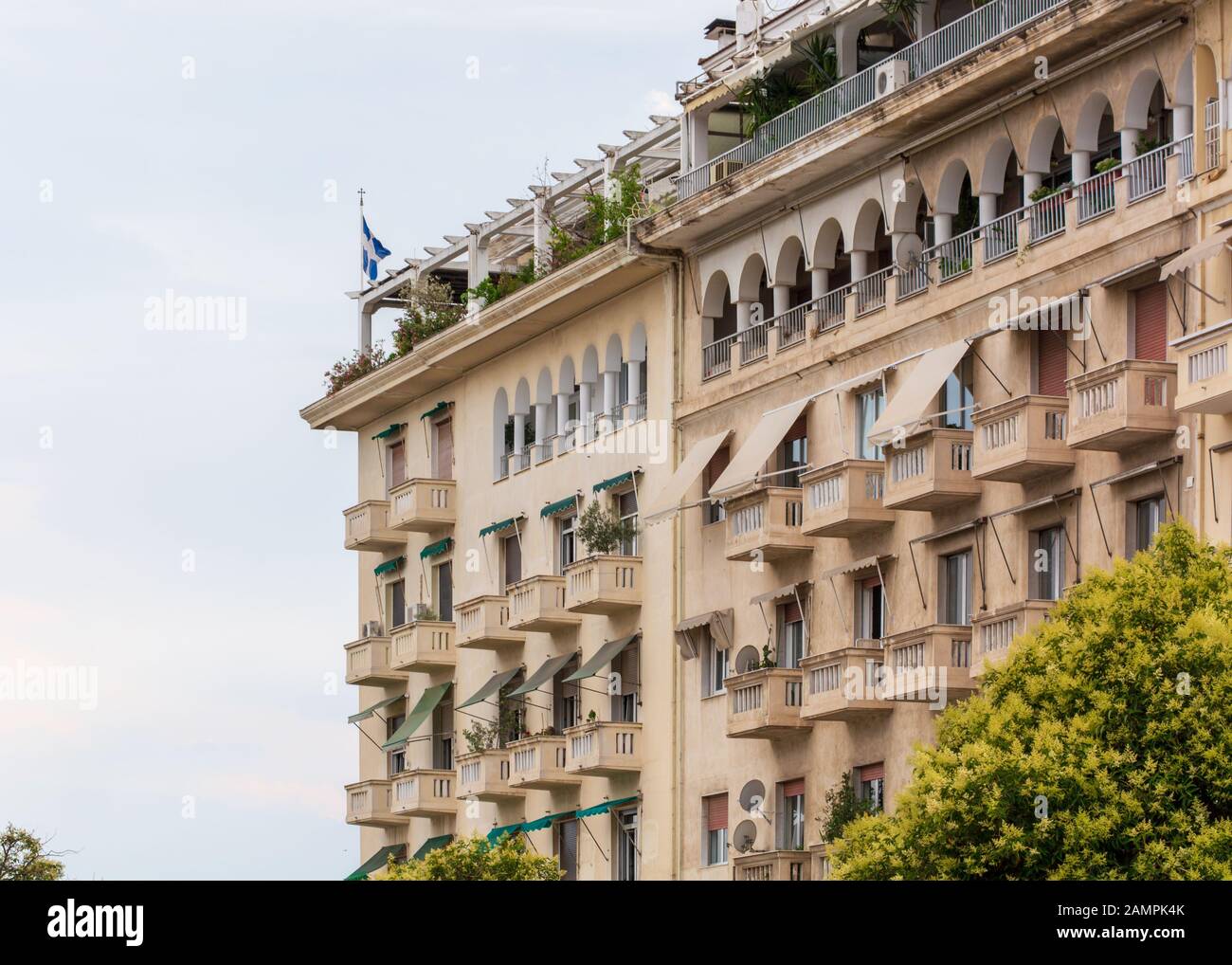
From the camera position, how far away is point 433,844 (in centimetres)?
5650

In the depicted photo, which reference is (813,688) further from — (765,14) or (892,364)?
(765,14)

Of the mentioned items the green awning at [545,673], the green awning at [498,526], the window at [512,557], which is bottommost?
the green awning at [545,673]

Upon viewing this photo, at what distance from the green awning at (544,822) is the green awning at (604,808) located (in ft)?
2.74

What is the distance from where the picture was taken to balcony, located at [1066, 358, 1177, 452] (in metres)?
33.8

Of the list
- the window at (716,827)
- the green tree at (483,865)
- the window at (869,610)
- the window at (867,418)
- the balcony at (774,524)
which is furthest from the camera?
the green tree at (483,865)

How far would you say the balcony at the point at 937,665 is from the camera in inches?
1478

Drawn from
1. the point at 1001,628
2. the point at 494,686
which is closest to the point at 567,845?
the point at 494,686

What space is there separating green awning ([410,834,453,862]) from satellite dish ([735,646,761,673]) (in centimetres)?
1307

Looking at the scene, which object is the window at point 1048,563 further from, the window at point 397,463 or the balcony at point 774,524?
the window at point 397,463

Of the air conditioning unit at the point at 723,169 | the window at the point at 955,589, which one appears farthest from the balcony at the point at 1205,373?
the air conditioning unit at the point at 723,169

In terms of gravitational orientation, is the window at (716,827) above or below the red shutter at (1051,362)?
below

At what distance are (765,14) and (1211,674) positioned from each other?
21.9 meters

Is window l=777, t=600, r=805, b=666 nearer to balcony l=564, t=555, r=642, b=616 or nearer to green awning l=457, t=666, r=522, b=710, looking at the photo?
balcony l=564, t=555, r=642, b=616

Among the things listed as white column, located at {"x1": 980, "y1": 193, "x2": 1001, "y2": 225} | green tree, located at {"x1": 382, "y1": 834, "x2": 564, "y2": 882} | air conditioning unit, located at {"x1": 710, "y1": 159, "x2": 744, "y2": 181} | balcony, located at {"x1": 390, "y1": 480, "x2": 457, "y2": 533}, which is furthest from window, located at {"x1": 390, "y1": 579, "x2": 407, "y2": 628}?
white column, located at {"x1": 980, "y1": 193, "x2": 1001, "y2": 225}
